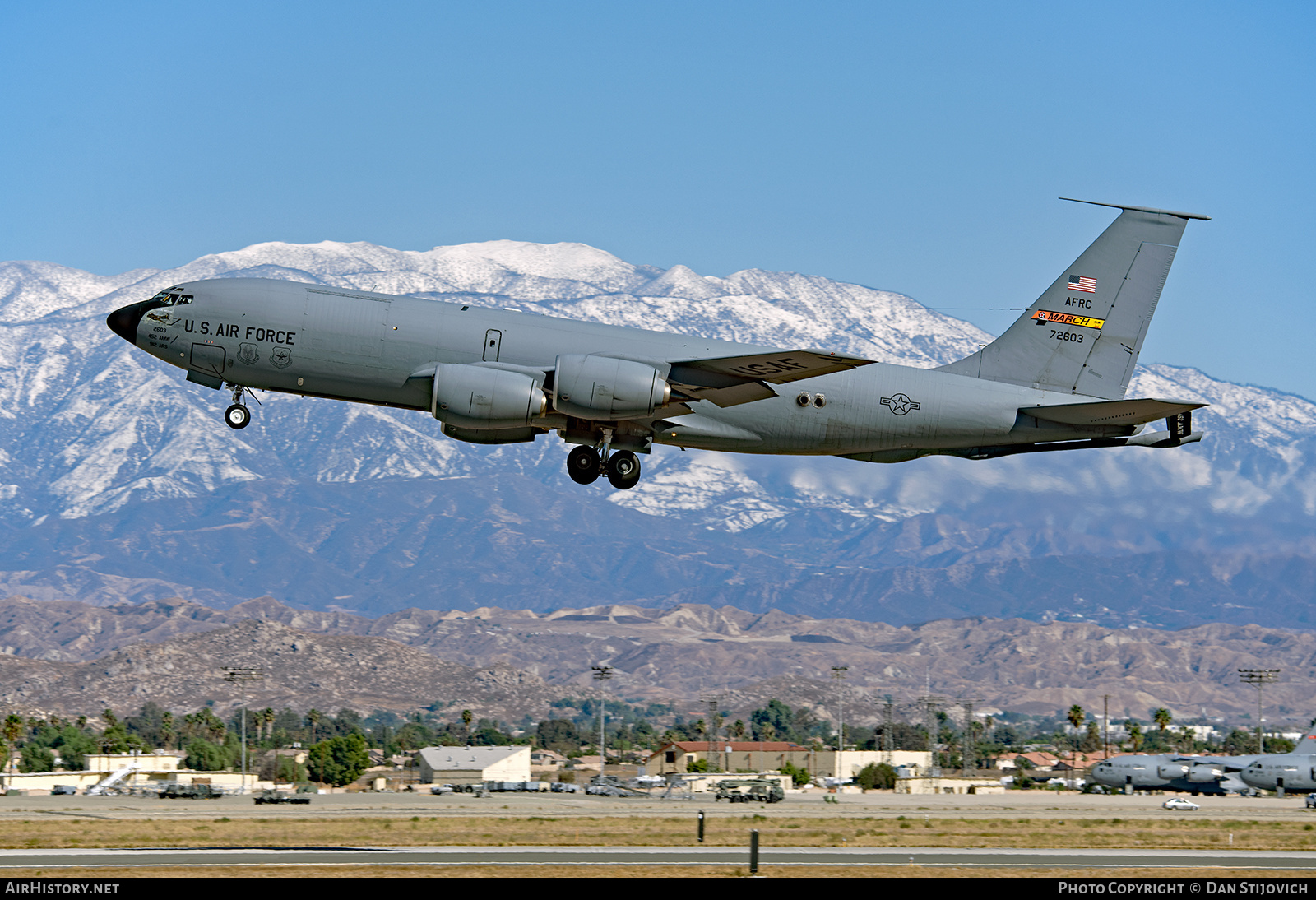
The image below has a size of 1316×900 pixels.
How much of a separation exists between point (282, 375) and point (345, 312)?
2817 millimetres

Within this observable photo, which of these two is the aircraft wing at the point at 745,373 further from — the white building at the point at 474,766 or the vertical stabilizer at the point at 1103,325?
the white building at the point at 474,766

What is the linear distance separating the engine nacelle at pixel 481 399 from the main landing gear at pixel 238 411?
6931 mm

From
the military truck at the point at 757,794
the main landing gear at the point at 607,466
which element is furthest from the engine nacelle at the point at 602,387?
the military truck at the point at 757,794

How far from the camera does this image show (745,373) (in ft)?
159

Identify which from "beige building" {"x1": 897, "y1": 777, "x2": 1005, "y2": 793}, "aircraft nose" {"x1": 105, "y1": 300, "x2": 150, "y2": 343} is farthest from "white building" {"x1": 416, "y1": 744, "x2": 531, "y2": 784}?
"aircraft nose" {"x1": 105, "y1": 300, "x2": 150, "y2": 343}

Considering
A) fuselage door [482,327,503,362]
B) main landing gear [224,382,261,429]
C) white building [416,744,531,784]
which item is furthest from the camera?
white building [416,744,531,784]

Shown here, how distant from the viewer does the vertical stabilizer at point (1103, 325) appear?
53.2 metres

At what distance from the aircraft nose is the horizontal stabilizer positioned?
2927 centimetres

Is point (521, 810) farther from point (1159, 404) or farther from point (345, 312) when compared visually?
point (1159, 404)

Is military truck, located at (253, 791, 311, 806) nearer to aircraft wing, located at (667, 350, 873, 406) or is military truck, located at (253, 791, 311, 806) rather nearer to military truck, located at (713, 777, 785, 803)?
military truck, located at (713, 777, 785, 803)

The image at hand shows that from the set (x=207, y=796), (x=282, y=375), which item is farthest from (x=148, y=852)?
(x=207, y=796)

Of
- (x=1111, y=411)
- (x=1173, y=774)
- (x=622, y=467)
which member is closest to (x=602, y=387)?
(x=622, y=467)

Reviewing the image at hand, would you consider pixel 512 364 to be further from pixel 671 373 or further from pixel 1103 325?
pixel 1103 325

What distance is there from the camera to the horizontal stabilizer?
47656 mm
